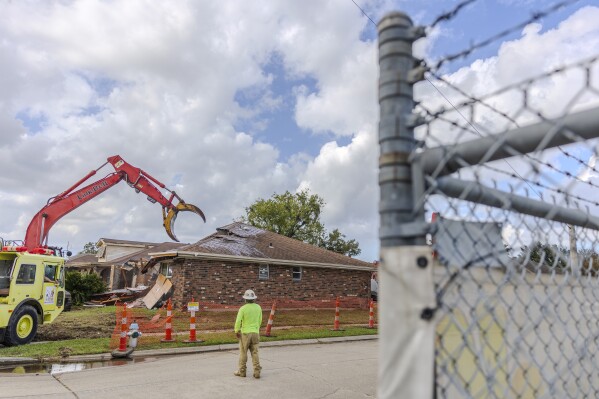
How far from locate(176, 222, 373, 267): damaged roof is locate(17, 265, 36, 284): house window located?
894 cm

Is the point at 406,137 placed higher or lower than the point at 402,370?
higher

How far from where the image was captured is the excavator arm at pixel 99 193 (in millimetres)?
17094

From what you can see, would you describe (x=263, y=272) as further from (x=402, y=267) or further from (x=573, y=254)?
(x=402, y=267)

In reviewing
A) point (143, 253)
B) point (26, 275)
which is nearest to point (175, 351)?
point (26, 275)

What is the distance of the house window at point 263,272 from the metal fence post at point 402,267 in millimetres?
24059

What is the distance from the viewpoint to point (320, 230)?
50656 millimetres

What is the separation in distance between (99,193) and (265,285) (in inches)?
396

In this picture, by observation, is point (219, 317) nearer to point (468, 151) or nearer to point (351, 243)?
point (468, 151)

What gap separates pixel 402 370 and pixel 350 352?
40.1 ft

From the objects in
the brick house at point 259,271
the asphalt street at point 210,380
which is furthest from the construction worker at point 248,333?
the brick house at point 259,271

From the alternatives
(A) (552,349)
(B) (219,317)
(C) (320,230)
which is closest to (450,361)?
(A) (552,349)

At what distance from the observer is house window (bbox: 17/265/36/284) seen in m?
13.4

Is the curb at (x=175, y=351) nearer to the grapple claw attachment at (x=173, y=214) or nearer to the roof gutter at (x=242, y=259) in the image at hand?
the grapple claw attachment at (x=173, y=214)

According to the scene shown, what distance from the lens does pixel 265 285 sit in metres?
25.1
